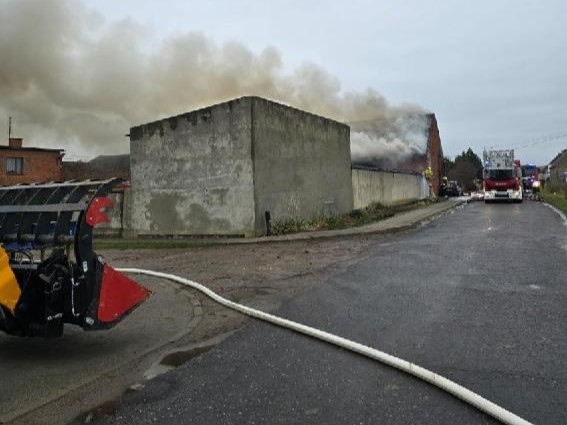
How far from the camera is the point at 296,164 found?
1903 centimetres

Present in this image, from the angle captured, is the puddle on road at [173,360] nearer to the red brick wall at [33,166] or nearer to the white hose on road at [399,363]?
the white hose on road at [399,363]

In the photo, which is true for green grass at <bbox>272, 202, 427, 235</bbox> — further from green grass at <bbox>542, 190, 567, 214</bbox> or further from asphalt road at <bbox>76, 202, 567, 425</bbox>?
asphalt road at <bbox>76, 202, 567, 425</bbox>

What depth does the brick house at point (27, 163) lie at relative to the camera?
41281 mm

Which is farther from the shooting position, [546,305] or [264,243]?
[264,243]

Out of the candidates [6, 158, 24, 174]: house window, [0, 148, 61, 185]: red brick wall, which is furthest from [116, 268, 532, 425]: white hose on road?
[6, 158, 24, 174]: house window

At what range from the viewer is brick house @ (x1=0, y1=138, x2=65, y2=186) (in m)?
41.3

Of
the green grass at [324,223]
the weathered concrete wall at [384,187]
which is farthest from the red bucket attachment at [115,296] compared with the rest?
the weathered concrete wall at [384,187]

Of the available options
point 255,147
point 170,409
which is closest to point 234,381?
point 170,409

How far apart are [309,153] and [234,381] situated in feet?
54.0

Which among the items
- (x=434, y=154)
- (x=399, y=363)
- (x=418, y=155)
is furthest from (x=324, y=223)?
(x=434, y=154)

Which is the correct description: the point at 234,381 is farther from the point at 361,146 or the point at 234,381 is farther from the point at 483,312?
the point at 361,146

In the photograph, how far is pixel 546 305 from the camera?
6.20 m

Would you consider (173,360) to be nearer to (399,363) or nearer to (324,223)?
(399,363)

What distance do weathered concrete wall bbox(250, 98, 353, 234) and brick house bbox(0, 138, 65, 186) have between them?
28.0 meters
